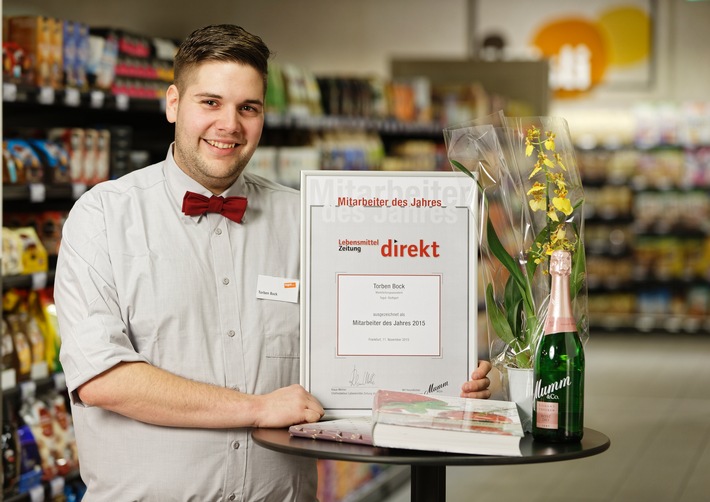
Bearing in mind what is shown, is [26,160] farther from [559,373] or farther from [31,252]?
[559,373]

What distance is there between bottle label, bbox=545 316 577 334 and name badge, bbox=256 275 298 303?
0.63 m

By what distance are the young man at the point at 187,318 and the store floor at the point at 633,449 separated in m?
3.51

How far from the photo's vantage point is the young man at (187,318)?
215cm

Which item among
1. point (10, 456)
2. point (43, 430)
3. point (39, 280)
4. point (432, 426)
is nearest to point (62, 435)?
point (43, 430)

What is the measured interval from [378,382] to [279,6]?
22.1ft

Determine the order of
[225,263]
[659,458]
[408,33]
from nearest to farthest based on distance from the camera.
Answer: [225,263] < [659,458] < [408,33]

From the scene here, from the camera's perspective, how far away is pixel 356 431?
6.52 ft

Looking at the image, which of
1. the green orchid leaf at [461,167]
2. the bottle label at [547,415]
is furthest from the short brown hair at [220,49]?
the bottle label at [547,415]

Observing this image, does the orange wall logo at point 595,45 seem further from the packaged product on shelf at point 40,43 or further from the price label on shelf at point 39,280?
the price label on shelf at point 39,280

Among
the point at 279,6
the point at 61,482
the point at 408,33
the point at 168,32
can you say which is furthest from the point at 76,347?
the point at 408,33

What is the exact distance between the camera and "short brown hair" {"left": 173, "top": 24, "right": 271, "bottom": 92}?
87.0 inches

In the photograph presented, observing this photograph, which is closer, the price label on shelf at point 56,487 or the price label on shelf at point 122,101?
the price label on shelf at point 56,487

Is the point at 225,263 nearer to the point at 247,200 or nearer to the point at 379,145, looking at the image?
the point at 247,200
